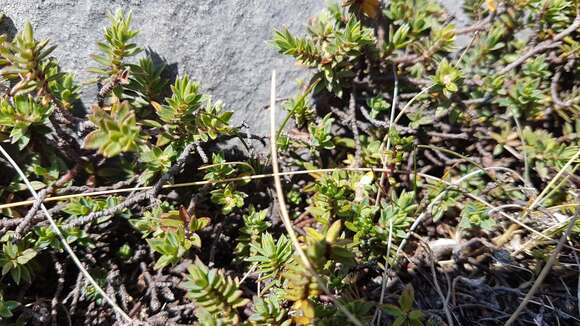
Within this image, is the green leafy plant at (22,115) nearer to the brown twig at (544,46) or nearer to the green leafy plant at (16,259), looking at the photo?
the green leafy plant at (16,259)

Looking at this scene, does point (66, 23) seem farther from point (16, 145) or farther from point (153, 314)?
point (153, 314)

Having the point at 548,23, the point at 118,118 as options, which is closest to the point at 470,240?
the point at 548,23

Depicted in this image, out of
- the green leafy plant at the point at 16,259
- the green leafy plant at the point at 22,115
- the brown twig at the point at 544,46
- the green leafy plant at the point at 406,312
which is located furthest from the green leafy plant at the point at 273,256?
the brown twig at the point at 544,46

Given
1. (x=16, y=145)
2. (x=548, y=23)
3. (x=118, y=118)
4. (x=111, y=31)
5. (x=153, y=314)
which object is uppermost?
(x=111, y=31)

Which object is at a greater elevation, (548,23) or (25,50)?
(25,50)

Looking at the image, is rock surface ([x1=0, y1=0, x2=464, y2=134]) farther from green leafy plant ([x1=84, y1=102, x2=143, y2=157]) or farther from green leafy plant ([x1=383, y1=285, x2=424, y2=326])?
green leafy plant ([x1=383, y1=285, x2=424, y2=326])

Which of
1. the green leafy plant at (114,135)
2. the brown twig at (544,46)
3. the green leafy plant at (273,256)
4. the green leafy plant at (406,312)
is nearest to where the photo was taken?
the green leafy plant at (114,135)

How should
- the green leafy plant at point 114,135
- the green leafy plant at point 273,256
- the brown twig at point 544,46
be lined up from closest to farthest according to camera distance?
the green leafy plant at point 114,135
the green leafy plant at point 273,256
the brown twig at point 544,46
